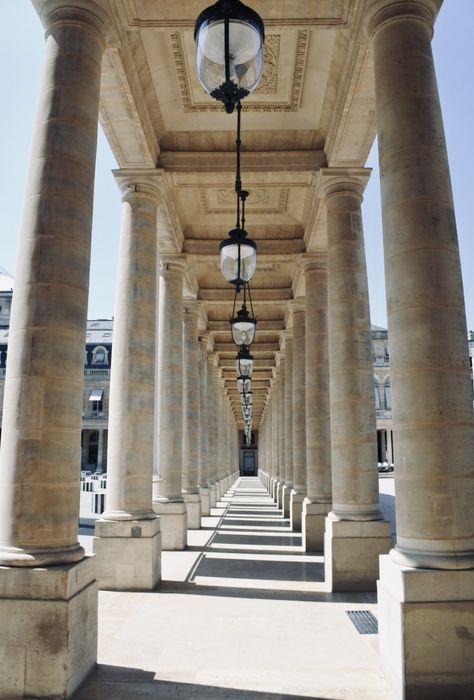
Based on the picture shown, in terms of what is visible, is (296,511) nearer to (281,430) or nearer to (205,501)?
(205,501)

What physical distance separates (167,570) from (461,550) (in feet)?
30.4

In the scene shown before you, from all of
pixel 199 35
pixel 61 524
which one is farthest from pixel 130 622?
pixel 199 35

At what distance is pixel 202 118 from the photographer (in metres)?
14.0

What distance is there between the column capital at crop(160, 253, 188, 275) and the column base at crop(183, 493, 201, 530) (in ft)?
31.1

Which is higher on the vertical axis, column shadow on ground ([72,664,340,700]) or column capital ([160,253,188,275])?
column capital ([160,253,188,275])

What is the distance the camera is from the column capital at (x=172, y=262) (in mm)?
19603

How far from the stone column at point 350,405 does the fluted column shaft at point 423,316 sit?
5083mm

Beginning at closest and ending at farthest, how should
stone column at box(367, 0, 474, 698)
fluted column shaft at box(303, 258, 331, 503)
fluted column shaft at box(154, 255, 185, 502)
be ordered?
stone column at box(367, 0, 474, 698)
fluted column shaft at box(303, 258, 331, 503)
fluted column shaft at box(154, 255, 185, 502)

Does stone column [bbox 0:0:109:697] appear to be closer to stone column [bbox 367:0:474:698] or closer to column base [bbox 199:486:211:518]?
stone column [bbox 367:0:474:698]

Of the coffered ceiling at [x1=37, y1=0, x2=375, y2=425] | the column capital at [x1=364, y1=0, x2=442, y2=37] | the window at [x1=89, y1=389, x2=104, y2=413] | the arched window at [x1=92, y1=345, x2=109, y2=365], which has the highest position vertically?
the arched window at [x1=92, y1=345, x2=109, y2=365]

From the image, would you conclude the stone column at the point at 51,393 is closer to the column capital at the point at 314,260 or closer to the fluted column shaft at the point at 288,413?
the column capital at the point at 314,260

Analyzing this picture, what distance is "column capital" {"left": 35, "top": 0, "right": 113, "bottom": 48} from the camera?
8.20m

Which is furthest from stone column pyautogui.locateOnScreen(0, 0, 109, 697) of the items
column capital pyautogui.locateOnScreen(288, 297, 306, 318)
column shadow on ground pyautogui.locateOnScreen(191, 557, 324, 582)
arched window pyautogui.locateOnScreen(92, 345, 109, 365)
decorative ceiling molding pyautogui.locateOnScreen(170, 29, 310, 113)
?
arched window pyautogui.locateOnScreen(92, 345, 109, 365)

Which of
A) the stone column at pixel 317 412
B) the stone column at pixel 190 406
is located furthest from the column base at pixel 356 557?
the stone column at pixel 190 406
